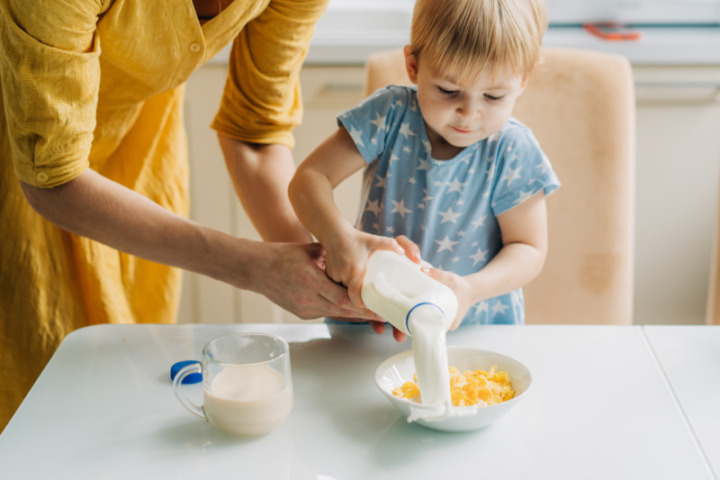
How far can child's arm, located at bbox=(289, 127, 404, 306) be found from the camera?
0.93 metres

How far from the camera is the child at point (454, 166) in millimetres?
936

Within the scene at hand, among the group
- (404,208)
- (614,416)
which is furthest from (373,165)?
(614,416)

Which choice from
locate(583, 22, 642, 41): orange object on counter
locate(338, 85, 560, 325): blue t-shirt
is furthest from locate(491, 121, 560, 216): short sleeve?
Answer: locate(583, 22, 642, 41): orange object on counter

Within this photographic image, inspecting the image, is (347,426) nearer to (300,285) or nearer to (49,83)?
(300,285)

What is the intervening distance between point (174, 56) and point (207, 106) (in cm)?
104

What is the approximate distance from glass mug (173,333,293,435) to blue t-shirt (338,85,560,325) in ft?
1.29

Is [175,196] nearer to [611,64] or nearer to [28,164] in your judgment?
[28,164]

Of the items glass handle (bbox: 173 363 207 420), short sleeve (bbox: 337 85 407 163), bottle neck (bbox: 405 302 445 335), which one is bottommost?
glass handle (bbox: 173 363 207 420)

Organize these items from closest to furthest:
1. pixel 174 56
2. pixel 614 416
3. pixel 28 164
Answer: pixel 614 416 → pixel 28 164 → pixel 174 56

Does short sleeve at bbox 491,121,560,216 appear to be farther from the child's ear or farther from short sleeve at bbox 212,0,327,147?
short sleeve at bbox 212,0,327,147

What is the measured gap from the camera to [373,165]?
116 centimetres

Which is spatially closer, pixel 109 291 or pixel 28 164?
pixel 28 164

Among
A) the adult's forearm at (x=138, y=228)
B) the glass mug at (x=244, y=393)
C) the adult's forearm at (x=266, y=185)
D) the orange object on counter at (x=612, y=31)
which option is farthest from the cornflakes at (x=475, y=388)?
the orange object on counter at (x=612, y=31)

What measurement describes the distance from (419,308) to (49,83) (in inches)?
19.7
